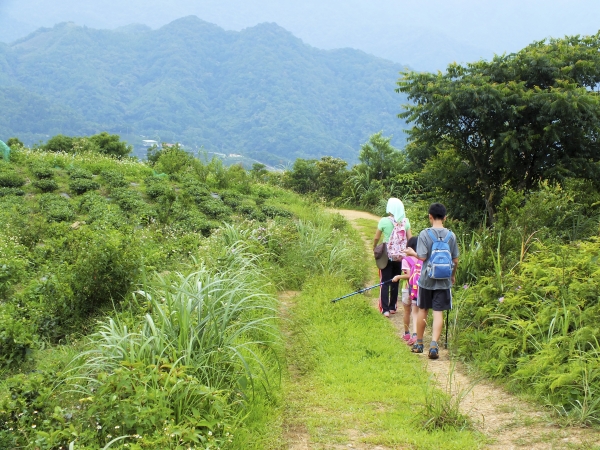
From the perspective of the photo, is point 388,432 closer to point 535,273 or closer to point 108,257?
point 535,273

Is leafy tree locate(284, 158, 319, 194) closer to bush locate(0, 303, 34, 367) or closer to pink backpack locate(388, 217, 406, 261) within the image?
pink backpack locate(388, 217, 406, 261)

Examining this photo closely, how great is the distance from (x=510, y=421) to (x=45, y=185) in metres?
12.7

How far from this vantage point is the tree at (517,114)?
374 inches

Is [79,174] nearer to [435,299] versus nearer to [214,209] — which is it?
[214,209]

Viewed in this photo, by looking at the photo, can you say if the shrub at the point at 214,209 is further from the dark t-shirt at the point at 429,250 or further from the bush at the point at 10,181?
the dark t-shirt at the point at 429,250

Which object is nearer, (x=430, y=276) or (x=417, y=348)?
(x=430, y=276)

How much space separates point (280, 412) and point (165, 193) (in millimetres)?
10164

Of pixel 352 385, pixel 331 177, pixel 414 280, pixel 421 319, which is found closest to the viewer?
pixel 352 385

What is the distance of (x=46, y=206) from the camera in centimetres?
1249

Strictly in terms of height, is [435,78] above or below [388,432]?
above

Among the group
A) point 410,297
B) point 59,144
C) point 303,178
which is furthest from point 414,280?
point 59,144

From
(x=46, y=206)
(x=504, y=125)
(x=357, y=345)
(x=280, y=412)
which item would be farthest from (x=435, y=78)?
(x=46, y=206)

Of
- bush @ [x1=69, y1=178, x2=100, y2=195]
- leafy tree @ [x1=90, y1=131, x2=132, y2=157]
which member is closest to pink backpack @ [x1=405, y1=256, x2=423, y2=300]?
bush @ [x1=69, y1=178, x2=100, y2=195]

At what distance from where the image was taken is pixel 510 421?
434 cm
